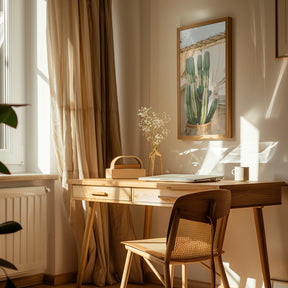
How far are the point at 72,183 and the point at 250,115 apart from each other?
3.73ft

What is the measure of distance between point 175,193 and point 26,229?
1.08 m

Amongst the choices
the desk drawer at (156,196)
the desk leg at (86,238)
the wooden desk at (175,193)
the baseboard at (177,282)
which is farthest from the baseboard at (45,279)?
the desk drawer at (156,196)

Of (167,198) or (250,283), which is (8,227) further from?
(250,283)

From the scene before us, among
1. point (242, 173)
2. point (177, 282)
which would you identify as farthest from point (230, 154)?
point (177, 282)

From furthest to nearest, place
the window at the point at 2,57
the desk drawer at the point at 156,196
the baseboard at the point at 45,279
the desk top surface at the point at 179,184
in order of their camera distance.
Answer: the window at the point at 2,57
the baseboard at the point at 45,279
the desk drawer at the point at 156,196
the desk top surface at the point at 179,184

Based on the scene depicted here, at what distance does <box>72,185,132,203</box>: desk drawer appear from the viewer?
9.43ft

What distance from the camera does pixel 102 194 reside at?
2967 millimetres

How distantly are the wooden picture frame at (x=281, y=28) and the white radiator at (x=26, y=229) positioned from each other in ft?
5.48

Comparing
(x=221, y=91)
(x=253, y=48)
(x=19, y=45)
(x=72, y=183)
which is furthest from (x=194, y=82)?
(x=19, y=45)

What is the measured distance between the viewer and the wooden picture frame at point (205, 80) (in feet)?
10.1

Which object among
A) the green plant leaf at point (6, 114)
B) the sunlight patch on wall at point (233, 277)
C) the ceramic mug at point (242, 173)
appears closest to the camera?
the green plant leaf at point (6, 114)

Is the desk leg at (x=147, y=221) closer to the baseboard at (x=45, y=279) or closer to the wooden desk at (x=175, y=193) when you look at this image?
the wooden desk at (x=175, y=193)

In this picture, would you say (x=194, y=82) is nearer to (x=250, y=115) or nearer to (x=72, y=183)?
(x=250, y=115)

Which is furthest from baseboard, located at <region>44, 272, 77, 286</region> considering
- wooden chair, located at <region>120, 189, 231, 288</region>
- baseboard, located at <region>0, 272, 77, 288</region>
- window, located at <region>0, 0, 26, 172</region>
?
wooden chair, located at <region>120, 189, 231, 288</region>
